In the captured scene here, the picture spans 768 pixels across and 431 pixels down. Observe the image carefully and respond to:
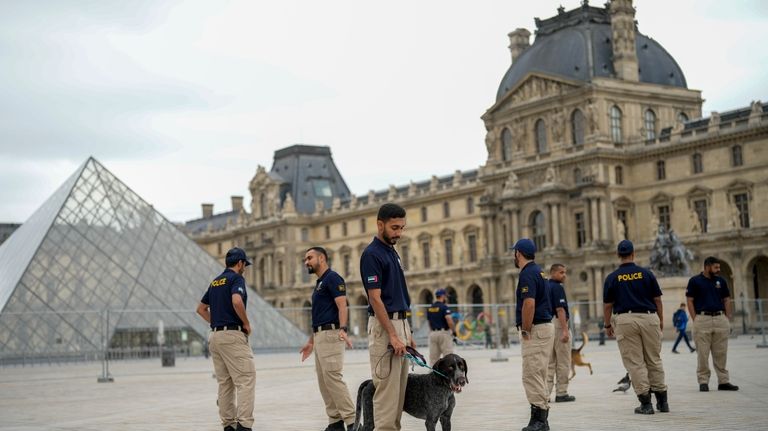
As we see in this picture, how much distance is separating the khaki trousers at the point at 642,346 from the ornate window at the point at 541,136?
166ft

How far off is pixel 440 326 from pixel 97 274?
2258cm

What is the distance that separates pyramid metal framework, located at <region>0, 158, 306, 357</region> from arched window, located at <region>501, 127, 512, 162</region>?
2663 cm

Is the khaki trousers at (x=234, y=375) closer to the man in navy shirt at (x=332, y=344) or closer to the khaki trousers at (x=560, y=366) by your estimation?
the man in navy shirt at (x=332, y=344)

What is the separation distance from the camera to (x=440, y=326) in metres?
18.1

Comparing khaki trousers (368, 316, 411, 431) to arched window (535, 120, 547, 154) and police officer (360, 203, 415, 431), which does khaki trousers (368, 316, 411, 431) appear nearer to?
police officer (360, 203, 415, 431)

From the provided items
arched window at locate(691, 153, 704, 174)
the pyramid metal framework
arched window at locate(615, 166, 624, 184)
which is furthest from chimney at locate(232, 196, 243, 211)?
the pyramid metal framework

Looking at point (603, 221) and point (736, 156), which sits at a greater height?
point (736, 156)

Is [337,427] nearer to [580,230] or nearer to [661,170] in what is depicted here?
[661,170]

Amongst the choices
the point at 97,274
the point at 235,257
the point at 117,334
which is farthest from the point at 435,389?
the point at 97,274

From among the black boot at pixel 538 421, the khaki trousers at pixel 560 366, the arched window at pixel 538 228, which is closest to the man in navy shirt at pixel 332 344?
the black boot at pixel 538 421

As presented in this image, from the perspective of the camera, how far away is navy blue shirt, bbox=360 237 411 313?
314 inches

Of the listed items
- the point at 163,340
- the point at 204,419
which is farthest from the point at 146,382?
the point at 163,340

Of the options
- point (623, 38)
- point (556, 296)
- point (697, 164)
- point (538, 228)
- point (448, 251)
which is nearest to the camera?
point (556, 296)

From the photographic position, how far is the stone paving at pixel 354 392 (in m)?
10.5
